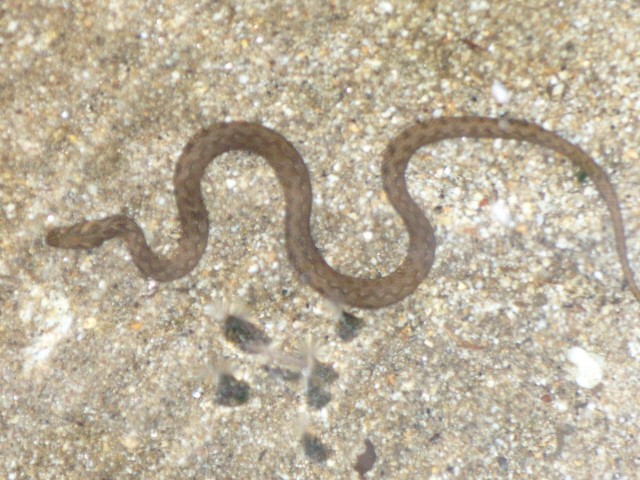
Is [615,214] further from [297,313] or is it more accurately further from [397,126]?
[297,313]

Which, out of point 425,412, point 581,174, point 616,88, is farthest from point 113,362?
point 616,88

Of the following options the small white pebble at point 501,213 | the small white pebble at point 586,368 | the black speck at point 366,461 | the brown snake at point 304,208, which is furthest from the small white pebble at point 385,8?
the black speck at point 366,461

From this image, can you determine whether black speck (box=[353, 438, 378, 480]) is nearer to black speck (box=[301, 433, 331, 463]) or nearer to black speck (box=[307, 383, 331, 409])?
black speck (box=[301, 433, 331, 463])

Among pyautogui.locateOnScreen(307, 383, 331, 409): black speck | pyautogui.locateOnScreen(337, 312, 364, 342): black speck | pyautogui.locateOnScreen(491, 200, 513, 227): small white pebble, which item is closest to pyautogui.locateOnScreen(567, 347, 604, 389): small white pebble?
pyautogui.locateOnScreen(491, 200, 513, 227): small white pebble

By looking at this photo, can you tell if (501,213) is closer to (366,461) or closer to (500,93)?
(500,93)

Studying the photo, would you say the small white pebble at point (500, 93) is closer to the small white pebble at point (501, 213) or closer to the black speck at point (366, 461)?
the small white pebble at point (501, 213)
